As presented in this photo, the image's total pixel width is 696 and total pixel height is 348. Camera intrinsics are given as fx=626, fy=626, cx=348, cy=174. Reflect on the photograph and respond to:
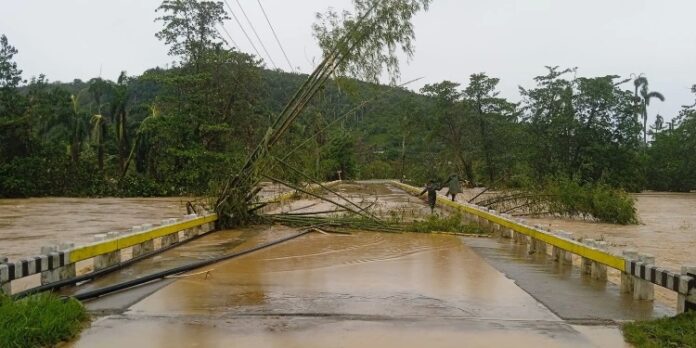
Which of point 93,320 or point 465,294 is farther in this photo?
point 465,294

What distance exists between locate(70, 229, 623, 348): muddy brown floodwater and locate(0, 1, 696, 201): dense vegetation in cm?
1235

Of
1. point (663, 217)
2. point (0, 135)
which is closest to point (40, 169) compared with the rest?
point (0, 135)

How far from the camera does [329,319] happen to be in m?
6.42

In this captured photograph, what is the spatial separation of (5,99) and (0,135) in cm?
240

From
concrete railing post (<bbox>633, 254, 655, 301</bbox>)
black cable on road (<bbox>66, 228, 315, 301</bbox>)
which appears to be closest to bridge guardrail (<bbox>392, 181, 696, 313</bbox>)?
concrete railing post (<bbox>633, 254, 655, 301</bbox>)

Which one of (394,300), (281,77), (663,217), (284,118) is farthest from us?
(281,77)

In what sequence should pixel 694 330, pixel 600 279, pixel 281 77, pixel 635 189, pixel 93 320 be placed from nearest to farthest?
pixel 694 330
pixel 93 320
pixel 600 279
pixel 635 189
pixel 281 77

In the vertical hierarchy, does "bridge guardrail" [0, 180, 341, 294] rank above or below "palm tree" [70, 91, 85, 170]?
below

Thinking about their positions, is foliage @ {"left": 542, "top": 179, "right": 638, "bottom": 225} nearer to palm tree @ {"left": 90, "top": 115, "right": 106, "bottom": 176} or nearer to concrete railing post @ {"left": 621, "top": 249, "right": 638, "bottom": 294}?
concrete railing post @ {"left": 621, "top": 249, "right": 638, "bottom": 294}

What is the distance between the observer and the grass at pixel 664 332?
5617mm

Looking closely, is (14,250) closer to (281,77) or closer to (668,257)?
(668,257)

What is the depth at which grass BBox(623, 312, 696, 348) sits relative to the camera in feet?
18.4

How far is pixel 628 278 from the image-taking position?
823 centimetres

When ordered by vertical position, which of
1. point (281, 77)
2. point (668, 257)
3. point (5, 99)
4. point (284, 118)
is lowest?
point (668, 257)
